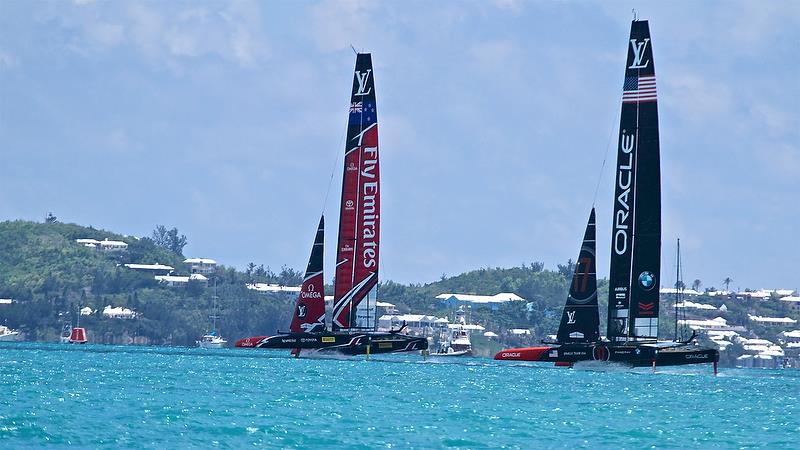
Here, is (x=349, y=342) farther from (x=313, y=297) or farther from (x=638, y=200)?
(x=638, y=200)

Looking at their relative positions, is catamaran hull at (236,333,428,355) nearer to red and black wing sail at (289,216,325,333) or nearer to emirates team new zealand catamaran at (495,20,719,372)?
red and black wing sail at (289,216,325,333)

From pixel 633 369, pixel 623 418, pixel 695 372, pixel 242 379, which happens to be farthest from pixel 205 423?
pixel 695 372

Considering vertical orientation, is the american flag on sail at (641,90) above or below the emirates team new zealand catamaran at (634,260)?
above

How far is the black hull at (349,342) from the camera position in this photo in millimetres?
90188

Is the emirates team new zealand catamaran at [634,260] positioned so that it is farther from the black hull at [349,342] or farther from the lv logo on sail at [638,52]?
the black hull at [349,342]

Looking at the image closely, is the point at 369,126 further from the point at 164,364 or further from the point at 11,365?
the point at 11,365

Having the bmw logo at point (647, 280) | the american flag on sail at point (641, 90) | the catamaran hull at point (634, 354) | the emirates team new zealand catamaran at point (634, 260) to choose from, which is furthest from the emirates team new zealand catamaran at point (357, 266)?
the american flag on sail at point (641, 90)

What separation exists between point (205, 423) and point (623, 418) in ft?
44.3

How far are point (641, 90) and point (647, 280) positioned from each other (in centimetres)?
879

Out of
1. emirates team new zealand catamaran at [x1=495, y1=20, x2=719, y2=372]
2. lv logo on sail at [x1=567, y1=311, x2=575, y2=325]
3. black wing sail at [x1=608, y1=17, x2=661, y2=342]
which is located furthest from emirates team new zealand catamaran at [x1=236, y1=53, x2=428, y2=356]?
black wing sail at [x1=608, y1=17, x2=661, y2=342]

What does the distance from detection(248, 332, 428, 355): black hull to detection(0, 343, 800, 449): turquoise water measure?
31.2ft

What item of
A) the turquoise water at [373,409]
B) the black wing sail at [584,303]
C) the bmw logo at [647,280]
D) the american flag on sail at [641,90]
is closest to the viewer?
the turquoise water at [373,409]

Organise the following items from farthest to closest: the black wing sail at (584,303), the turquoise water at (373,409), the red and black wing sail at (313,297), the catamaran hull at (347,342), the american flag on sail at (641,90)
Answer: the red and black wing sail at (313,297) → the catamaran hull at (347,342) → the black wing sail at (584,303) → the american flag on sail at (641,90) → the turquoise water at (373,409)

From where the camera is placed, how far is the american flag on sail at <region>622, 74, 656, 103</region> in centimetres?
7800
